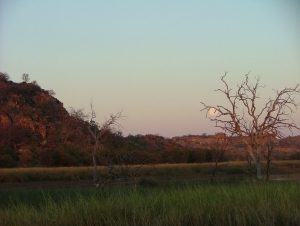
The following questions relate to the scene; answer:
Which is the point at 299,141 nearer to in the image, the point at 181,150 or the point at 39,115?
the point at 181,150

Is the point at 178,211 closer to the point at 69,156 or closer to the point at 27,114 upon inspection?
the point at 69,156

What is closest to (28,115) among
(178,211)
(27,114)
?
(27,114)

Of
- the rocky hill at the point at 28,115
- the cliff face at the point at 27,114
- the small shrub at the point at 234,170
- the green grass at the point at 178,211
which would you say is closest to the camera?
the green grass at the point at 178,211

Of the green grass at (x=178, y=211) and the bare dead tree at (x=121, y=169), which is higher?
the bare dead tree at (x=121, y=169)

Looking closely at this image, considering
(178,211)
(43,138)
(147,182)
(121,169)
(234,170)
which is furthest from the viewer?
(43,138)

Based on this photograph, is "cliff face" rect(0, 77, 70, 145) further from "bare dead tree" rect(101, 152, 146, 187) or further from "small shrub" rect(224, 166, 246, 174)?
"bare dead tree" rect(101, 152, 146, 187)

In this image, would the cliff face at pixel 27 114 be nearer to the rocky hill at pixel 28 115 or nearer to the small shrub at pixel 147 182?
the rocky hill at pixel 28 115

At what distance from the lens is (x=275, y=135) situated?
68.3ft

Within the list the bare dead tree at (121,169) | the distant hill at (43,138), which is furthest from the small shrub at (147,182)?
the distant hill at (43,138)

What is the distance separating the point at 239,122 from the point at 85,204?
11.9m

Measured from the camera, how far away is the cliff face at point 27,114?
6266 cm

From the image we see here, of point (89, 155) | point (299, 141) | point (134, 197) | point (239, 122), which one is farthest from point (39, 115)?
point (134, 197)

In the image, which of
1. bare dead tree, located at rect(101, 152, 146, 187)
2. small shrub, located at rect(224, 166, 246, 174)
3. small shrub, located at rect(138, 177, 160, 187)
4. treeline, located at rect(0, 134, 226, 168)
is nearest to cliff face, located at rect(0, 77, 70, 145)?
treeline, located at rect(0, 134, 226, 168)

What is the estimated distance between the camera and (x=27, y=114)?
223 feet
